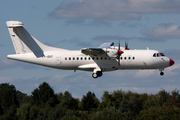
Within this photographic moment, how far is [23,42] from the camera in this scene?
2015 inches

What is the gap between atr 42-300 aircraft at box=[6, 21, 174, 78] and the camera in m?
48.6

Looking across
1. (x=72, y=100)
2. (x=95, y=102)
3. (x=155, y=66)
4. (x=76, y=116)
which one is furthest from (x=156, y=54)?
(x=95, y=102)

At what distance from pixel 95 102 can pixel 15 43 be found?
64441 mm

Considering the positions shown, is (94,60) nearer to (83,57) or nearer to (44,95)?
(83,57)

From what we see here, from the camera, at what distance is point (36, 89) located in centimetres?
10781

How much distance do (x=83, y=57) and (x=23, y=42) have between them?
8479 millimetres

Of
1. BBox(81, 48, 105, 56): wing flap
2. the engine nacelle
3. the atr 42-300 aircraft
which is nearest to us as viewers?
BBox(81, 48, 105, 56): wing flap

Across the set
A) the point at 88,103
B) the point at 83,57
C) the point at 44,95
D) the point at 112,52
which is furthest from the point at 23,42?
the point at 88,103

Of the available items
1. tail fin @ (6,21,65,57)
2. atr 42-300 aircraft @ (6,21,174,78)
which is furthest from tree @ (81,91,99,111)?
atr 42-300 aircraft @ (6,21,174,78)

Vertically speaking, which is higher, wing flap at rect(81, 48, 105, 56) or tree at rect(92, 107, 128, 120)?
wing flap at rect(81, 48, 105, 56)

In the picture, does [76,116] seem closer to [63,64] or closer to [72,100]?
[72,100]

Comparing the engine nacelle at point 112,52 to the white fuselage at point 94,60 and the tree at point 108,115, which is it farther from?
the tree at point 108,115

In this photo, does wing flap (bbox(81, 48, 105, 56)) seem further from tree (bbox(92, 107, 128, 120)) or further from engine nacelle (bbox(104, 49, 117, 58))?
tree (bbox(92, 107, 128, 120))

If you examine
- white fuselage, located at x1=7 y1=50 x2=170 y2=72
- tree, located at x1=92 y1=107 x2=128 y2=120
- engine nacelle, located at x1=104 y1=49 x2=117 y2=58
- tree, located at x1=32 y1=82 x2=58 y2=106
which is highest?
engine nacelle, located at x1=104 y1=49 x2=117 y2=58
